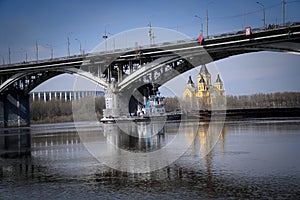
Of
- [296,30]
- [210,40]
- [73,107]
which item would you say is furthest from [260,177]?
[73,107]

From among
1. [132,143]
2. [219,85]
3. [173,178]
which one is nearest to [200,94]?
[219,85]

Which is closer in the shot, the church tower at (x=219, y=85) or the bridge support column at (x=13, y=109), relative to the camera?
the bridge support column at (x=13, y=109)

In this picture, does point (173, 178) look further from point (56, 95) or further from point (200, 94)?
point (56, 95)

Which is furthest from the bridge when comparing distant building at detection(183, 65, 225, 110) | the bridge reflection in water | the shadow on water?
distant building at detection(183, 65, 225, 110)

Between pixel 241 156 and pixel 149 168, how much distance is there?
440 cm

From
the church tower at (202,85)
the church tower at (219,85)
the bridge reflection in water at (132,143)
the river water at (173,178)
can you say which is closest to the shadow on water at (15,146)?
the bridge reflection in water at (132,143)

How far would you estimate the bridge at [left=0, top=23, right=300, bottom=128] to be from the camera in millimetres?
49562

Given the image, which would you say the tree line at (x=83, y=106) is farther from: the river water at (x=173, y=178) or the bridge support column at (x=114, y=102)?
the river water at (x=173, y=178)

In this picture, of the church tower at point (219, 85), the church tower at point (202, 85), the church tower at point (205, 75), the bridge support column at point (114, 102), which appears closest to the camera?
the bridge support column at point (114, 102)

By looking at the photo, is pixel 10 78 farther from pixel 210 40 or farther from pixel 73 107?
pixel 73 107

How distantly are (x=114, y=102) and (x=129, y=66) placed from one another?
7649 millimetres

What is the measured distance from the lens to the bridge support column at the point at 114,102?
2682 inches

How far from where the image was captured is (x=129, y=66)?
66062mm

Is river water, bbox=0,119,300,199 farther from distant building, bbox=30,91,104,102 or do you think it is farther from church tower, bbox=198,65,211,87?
distant building, bbox=30,91,104,102
